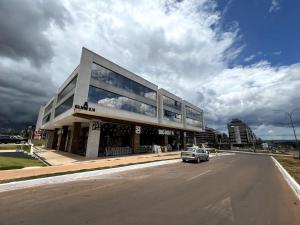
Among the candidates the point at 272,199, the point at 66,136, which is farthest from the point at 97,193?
the point at 66,136

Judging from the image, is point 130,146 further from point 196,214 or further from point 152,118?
point 196,214

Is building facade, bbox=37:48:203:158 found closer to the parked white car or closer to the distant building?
the parked white car

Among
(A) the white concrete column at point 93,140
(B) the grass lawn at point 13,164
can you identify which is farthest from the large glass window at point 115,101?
(B) the grass lawn at point 13,164

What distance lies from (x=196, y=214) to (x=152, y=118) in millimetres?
29741

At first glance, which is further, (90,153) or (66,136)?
(66,136)

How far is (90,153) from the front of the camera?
82.7 feet

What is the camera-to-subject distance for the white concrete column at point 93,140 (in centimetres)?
2522

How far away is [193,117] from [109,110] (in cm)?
3548

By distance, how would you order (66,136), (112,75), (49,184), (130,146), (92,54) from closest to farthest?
(49,184), (92,54), (112,75), (130,146), (66,136)

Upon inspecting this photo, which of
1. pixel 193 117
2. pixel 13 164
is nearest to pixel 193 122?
pixel 193 117

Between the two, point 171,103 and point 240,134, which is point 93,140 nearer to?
point 171,103

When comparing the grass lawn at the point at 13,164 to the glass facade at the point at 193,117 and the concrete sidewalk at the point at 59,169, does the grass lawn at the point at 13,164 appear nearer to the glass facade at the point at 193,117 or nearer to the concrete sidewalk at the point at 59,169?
the concrete sidewalk at the point at 59,169

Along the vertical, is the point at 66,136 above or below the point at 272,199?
above

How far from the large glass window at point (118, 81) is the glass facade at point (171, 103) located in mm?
6161
